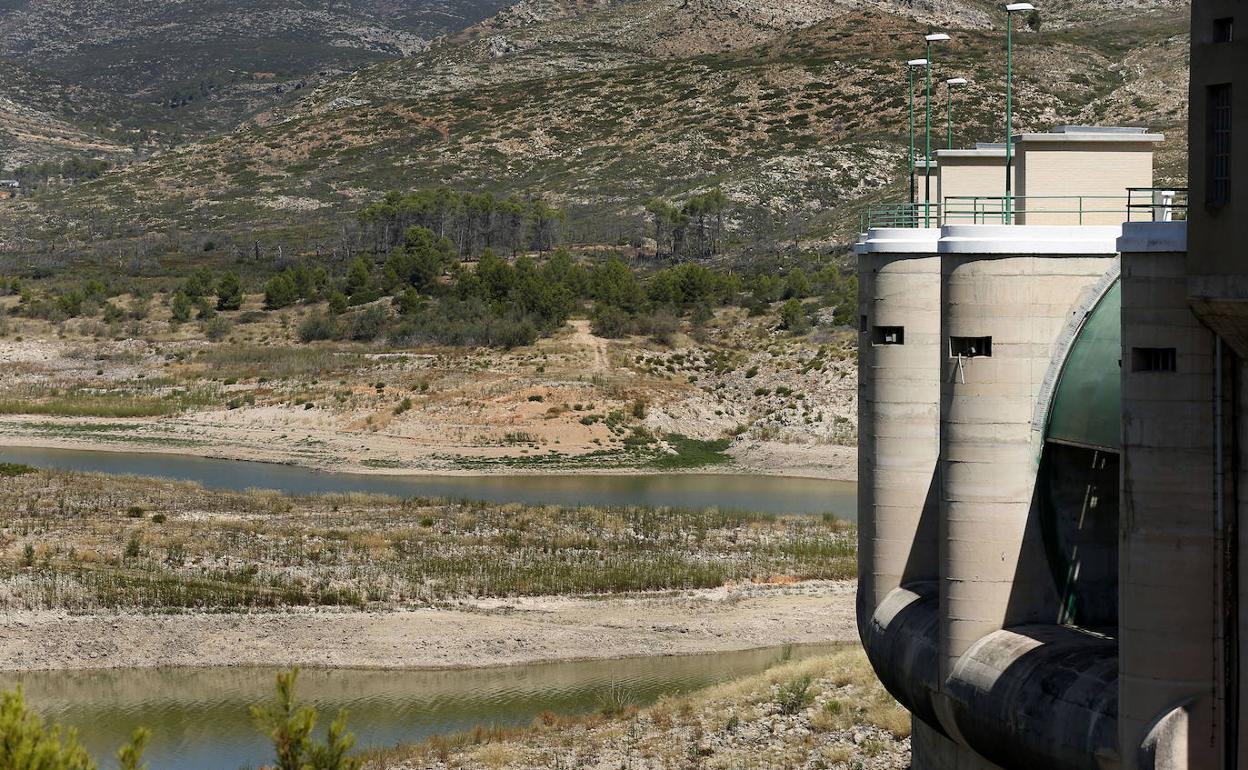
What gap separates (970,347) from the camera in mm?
22109

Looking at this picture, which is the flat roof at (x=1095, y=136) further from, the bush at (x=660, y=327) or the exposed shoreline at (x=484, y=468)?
the bush at (x=660, y=327)

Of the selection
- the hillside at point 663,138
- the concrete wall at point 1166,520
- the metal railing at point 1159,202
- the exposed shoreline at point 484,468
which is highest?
the hillside at point 663,138

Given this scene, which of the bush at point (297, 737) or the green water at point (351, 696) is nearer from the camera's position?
the bush at point (297, 737)

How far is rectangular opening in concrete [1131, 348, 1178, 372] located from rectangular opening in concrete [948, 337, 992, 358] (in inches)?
161

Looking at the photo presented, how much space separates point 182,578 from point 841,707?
18625 millimetres

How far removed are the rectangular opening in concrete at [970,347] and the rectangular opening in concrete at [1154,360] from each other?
161 inches

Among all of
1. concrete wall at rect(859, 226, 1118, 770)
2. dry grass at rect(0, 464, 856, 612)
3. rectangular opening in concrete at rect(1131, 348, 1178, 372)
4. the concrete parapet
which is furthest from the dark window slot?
dry grass at rect(0, 464, 856, 612)

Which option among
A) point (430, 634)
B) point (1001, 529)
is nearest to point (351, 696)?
point (430, 634)

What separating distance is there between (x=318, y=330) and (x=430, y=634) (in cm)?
5654

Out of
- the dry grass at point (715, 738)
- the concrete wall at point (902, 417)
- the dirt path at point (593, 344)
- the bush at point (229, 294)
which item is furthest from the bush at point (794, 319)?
the concrete wall at point (902, 417)

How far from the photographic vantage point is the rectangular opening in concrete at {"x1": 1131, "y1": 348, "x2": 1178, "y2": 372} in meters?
17.7

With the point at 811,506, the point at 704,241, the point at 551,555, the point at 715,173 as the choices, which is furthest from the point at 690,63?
the point at 551,555

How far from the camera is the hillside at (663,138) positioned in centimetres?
13662

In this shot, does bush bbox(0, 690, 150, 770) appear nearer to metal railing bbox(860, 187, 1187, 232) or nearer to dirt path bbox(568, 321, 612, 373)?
metal railing bbox(860, 187, 1187, 232)
